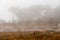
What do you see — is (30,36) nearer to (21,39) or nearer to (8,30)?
(21,39)

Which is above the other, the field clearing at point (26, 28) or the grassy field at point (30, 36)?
the field clearing at point (26, 28)

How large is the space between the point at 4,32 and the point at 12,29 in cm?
8

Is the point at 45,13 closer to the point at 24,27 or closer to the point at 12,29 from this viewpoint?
the point at 24,27

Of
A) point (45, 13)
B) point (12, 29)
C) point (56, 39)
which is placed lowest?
point (56, 39)

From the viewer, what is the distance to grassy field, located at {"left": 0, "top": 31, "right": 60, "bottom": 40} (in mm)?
1130

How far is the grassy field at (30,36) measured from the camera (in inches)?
44.5

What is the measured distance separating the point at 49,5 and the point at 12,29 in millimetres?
481

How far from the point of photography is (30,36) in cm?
113

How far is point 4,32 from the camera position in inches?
45.4

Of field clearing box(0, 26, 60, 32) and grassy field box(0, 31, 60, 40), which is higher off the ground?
field clearing box(0, 26, 60, 32)

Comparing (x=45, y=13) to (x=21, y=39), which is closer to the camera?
(x=21, y=39)

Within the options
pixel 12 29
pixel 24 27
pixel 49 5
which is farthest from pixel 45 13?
pixel 12 29

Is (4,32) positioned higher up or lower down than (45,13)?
lower down

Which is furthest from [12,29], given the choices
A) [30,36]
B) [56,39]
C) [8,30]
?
[56,39]
